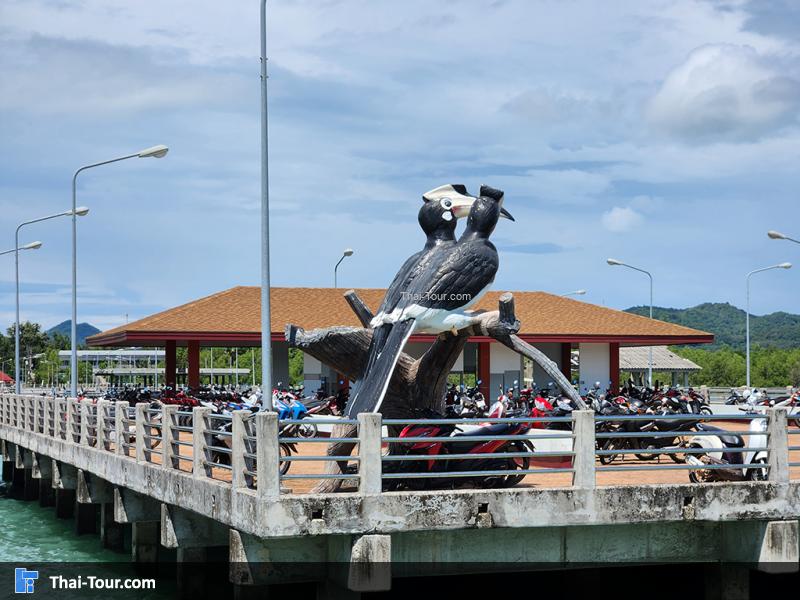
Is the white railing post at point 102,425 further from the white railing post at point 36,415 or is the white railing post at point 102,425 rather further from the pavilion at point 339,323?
the pavilion at point 339,323

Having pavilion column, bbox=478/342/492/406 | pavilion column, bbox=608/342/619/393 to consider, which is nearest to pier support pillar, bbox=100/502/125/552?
pavilion column, bbox=478/342/492/406

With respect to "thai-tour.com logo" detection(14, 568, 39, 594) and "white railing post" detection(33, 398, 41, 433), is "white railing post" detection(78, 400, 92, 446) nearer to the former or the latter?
"thai-tour.com logo" detection(14, 568, 39, 594)

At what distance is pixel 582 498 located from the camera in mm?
11914

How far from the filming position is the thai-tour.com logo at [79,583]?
18.1 metres

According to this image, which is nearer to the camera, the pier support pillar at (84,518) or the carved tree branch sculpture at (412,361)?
the carved tree branch sculpture at (412,361)

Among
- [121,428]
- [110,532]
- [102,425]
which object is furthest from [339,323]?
[121,428]

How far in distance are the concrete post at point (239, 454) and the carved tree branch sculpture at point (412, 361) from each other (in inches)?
64.0

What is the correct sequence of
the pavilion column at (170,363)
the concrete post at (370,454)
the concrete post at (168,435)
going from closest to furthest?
the concrete post at (370,454), the concrete post at (168,435), the pavilion column at (170,363)

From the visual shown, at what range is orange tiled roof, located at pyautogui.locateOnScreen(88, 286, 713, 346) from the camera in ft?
124

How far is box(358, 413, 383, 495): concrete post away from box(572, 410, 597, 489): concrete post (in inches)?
92.3

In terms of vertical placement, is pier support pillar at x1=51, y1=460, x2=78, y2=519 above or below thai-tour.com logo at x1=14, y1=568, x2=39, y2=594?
above

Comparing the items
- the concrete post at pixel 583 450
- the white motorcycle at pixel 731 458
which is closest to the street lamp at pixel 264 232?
the concrete post at pixel 583 450

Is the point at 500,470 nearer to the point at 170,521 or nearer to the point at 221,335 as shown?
the point at 170,521

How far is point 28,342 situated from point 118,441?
111 metres
